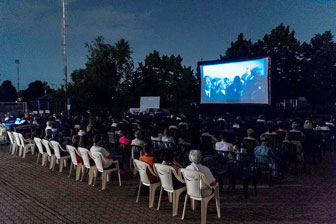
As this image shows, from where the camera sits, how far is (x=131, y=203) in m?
6.02

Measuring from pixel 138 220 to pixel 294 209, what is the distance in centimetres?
263

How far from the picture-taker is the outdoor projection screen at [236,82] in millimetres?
18172

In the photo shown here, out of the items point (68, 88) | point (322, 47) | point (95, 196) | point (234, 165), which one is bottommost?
point (95, 196)

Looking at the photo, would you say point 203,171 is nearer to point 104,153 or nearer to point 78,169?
point 104,153

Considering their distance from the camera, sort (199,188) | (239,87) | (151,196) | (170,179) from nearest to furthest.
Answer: (199,188) < (170,179) < (151,196) < (239,87)

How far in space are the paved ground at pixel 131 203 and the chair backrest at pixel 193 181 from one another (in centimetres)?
47

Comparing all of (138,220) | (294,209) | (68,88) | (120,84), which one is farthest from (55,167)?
(120,84)

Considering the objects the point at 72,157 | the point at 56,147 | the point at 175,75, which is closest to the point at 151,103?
the point at 175,75

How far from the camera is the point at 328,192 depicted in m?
6.48

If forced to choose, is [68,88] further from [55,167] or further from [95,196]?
[95,196]

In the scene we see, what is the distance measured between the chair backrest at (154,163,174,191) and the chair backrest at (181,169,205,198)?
1.09 ft

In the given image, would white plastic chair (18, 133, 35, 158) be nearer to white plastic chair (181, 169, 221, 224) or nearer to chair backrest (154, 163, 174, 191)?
chair backrest (154, 163, 174, 191)

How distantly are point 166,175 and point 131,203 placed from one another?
1.15 meters

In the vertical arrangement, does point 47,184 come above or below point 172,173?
below
